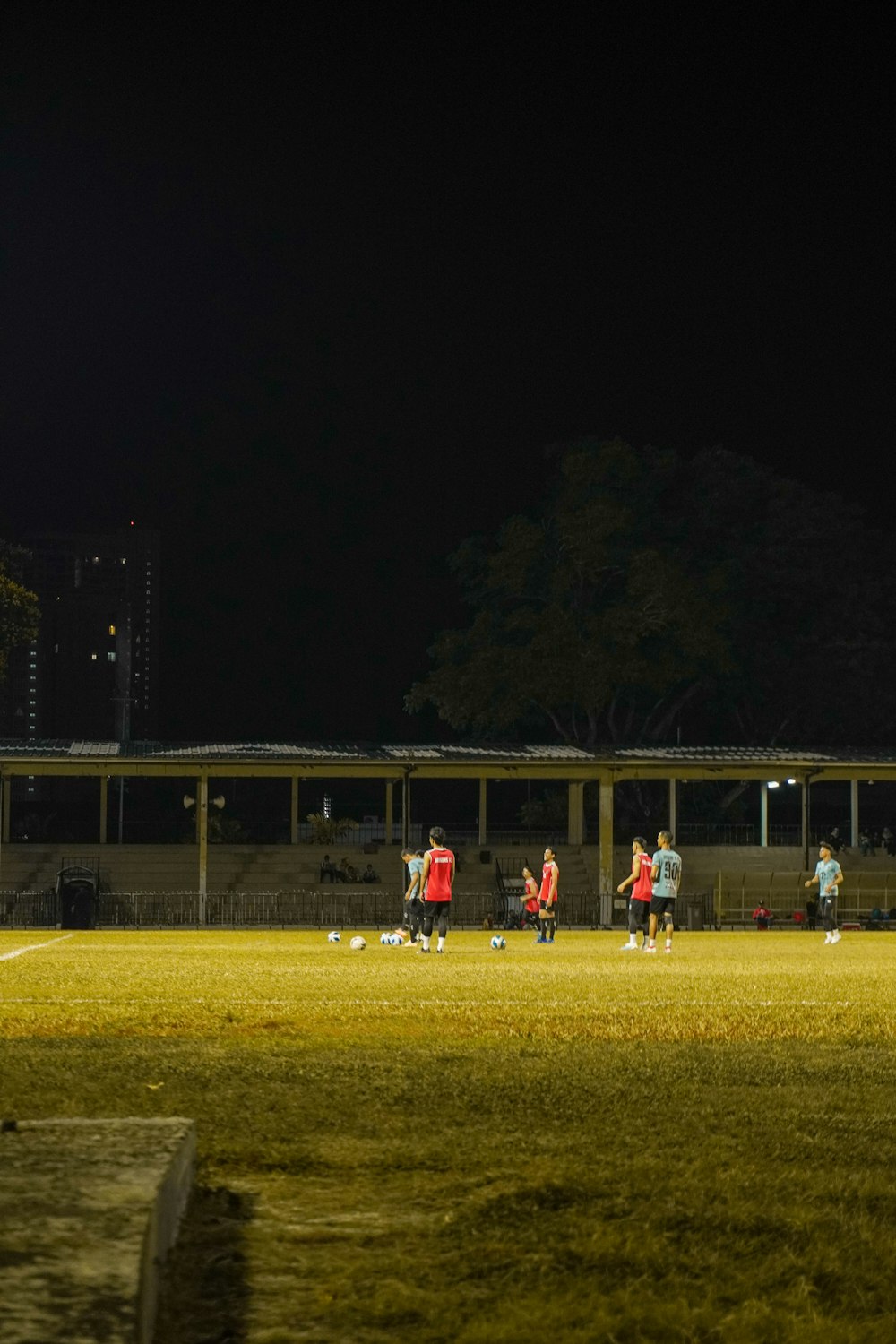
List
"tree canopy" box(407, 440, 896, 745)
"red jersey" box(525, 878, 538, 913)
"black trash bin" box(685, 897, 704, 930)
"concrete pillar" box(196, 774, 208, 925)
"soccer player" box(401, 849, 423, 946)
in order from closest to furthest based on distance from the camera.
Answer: "soccer player" box(401, 849, 423, 946) → "red jersey" box(525, 878, 538, 913) → "black trash bin" box(685, 897, 704, 930) → "concrete pillar" box(196, 774, 208, 925) → "tree canopy" box(407, 440, 896, 745)

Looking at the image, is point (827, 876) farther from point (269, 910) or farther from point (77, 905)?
point (77, 905)

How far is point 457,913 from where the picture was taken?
39969 mm

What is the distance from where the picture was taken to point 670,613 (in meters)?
60.1

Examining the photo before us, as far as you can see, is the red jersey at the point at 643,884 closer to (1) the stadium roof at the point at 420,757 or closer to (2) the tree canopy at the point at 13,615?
(1) the stadium roof at the point at 420,757

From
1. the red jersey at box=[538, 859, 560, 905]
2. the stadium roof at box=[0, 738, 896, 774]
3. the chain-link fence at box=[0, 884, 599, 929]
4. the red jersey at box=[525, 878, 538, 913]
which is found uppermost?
the stadium roof at box=[0, 738, 896, 774]

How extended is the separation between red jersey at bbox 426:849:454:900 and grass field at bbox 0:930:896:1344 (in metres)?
9.20

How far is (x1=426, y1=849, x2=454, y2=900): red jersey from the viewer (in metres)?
22.2

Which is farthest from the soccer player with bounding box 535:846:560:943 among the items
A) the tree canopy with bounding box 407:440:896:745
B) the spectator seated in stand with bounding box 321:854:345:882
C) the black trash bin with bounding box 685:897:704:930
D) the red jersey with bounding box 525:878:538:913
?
the tree canopy with bounding box 407:440:896:745

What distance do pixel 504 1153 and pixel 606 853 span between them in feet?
113

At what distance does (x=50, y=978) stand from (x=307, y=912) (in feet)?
77.2

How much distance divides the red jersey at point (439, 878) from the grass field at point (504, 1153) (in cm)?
920

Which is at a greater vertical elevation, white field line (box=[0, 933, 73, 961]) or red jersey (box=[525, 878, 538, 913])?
red jersey (box=[525, 878, 538, 913])

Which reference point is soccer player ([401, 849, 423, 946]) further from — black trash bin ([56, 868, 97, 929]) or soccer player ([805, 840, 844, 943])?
black trash bin ([56, 868, 97, 929])

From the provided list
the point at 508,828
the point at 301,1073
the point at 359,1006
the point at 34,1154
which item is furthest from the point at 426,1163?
the point at 508,828
